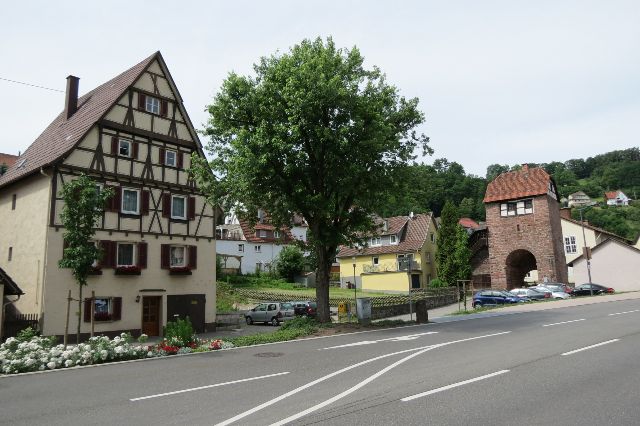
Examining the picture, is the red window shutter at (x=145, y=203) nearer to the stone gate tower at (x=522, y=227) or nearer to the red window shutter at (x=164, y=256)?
the red window shutter at (x=164, y=256)

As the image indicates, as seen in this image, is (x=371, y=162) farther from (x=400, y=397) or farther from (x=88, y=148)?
(x=400, y=397)

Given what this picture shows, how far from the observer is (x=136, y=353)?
50.1 feet

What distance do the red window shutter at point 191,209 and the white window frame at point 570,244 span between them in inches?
2117

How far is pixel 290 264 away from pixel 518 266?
89.2 ft

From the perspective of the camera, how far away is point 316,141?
71.6 ft

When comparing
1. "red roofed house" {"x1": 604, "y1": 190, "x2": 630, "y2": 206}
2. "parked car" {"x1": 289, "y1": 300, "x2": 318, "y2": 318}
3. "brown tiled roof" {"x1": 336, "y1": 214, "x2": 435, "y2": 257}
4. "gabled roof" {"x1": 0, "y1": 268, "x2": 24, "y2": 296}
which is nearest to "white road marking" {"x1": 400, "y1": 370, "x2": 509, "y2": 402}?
"gabled roof" {"x1": 0, "y1": 268, "x2": 24, "y2": 296}

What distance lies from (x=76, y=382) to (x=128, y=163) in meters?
16.0

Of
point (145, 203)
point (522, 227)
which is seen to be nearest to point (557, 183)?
point (522, 227)

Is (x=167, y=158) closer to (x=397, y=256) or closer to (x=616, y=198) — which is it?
(x=397, y=256)

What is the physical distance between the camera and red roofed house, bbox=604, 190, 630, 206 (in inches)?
5448

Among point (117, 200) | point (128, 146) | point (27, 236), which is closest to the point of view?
point (27, 236)

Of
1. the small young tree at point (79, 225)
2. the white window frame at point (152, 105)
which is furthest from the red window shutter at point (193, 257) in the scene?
the small young tree at point (79, 225)

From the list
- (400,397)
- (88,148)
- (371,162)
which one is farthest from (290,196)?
(400,397)

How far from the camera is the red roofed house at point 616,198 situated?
454 ft
